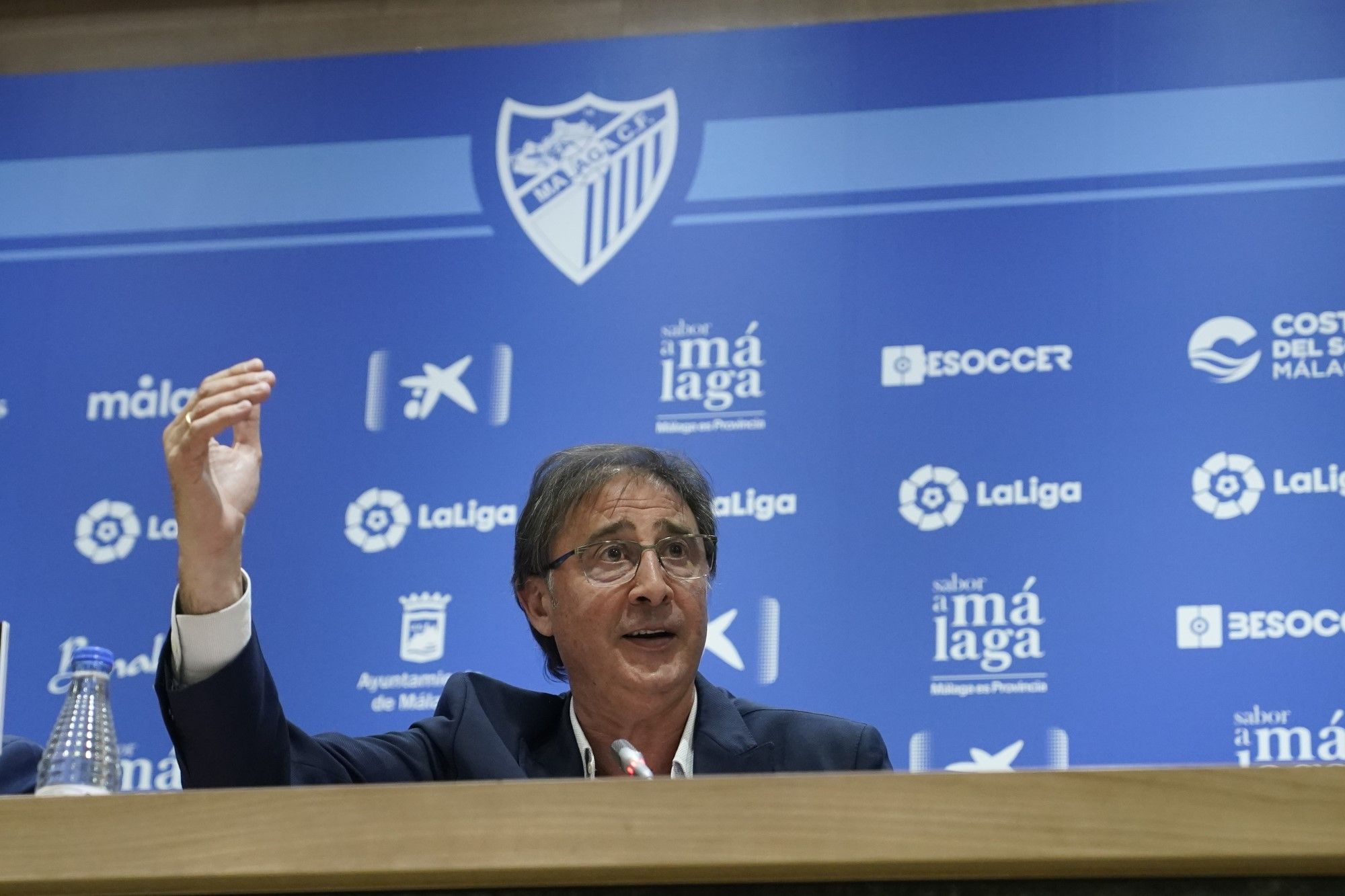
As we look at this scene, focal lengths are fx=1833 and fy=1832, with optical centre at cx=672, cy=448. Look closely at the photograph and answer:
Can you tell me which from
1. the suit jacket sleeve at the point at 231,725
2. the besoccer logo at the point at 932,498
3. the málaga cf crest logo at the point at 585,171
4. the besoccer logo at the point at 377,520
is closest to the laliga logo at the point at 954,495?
the besoccer logo at the point at 932,498

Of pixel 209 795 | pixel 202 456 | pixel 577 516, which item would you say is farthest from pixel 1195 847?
pixel 577 516

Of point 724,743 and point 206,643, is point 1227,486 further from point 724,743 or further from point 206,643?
point 206,643

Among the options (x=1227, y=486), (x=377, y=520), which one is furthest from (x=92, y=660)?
(x=1227, y=486)

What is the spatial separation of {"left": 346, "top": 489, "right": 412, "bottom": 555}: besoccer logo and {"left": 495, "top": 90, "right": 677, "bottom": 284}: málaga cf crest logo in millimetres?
638

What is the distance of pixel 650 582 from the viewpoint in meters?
2.49

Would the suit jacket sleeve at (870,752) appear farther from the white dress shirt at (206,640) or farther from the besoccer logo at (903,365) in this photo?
the besoccer logo at (903,365)

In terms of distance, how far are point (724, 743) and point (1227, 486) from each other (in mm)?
1681

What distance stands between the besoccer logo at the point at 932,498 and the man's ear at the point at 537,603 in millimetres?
1245

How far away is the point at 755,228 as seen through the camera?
4.01 meters

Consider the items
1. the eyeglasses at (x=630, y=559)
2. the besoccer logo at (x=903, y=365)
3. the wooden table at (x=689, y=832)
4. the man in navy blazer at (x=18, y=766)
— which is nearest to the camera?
the wooden table at (x=689, y=832)

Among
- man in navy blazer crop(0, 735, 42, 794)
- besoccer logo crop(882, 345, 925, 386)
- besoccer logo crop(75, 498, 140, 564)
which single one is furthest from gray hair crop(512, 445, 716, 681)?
besoccer logo crop(75, 498, 140, 564)

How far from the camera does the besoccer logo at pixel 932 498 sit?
12.2ft

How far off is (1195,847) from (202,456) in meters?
1.18

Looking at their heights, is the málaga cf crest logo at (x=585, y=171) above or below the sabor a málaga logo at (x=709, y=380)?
above
